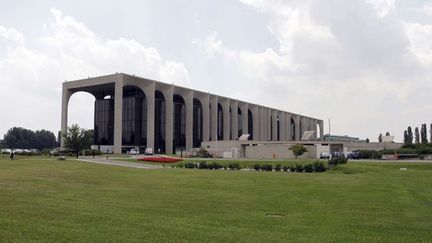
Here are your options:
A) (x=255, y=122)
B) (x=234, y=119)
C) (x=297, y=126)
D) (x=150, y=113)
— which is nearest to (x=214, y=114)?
(x=234, y=119)

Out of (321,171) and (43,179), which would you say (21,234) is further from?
(321,171)

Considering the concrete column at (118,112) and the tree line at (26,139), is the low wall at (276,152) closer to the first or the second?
the concrete column at (118,112)

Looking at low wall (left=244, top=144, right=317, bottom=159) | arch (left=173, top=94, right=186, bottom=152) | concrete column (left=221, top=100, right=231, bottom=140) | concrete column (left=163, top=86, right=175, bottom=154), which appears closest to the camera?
low wall (left=244, top=144, right=317, bottom=159)

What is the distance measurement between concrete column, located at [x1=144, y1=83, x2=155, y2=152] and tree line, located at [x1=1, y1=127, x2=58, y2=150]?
6932 cm

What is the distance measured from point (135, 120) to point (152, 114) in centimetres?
776

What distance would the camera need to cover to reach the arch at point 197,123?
110 meters

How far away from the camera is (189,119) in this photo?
10138 centimetres

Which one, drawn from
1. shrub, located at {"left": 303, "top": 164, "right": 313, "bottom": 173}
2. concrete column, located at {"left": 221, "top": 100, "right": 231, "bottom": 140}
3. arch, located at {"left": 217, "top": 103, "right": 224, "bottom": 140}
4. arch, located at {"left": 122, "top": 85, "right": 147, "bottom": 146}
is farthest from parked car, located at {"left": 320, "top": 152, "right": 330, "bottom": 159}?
arch, located at {"left": 217, "top": 103, "right": 224, "bottom": 140}

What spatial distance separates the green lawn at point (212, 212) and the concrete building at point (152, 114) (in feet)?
230

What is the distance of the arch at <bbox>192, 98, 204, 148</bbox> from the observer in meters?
110

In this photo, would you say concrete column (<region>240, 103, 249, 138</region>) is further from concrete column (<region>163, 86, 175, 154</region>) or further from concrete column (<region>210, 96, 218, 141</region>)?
concrete column (<region>163, 86, 175, 154</region>)

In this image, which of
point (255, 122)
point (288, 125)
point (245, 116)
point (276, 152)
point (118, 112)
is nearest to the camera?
point (276, 152)

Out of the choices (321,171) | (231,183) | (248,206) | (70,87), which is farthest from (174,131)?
(248,206)

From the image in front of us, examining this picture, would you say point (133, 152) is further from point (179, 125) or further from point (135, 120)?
point (179, 125)
